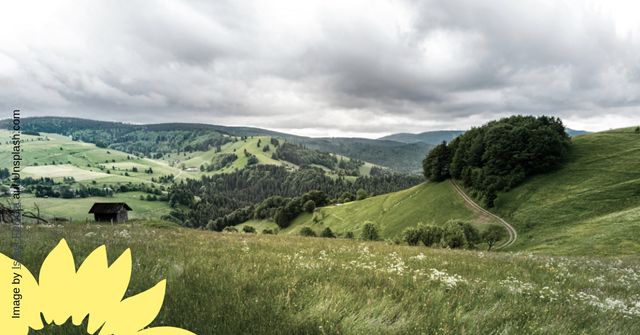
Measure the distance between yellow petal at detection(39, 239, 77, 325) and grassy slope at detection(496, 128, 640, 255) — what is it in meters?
64.6

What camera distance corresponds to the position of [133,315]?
1.61 m

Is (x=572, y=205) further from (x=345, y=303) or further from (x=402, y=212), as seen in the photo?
(x=345, y=303)

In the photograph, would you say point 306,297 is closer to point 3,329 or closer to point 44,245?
point 3,329

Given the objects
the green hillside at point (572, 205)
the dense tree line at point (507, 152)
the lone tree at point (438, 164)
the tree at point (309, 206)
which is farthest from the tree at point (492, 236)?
the tree at point (309, 206)

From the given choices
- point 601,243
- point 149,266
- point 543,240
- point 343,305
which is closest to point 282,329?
point 343,305

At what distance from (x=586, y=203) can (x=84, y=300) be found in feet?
322

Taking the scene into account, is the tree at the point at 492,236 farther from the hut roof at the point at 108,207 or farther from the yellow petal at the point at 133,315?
the yellow petal at the point at 133,315

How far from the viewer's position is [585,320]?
5164mm

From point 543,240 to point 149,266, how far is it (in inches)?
3152

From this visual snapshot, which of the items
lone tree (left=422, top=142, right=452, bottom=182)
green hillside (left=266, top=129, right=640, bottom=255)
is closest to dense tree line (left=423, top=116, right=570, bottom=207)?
green hillside (left=266, top=129, right=640, bottom=255)

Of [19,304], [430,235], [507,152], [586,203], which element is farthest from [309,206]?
[19,304]

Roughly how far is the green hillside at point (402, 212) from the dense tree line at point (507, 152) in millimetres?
7516

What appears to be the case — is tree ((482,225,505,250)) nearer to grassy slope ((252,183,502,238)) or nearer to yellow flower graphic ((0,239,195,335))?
grassy slope ((252,183,502,238))

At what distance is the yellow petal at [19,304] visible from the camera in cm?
175
